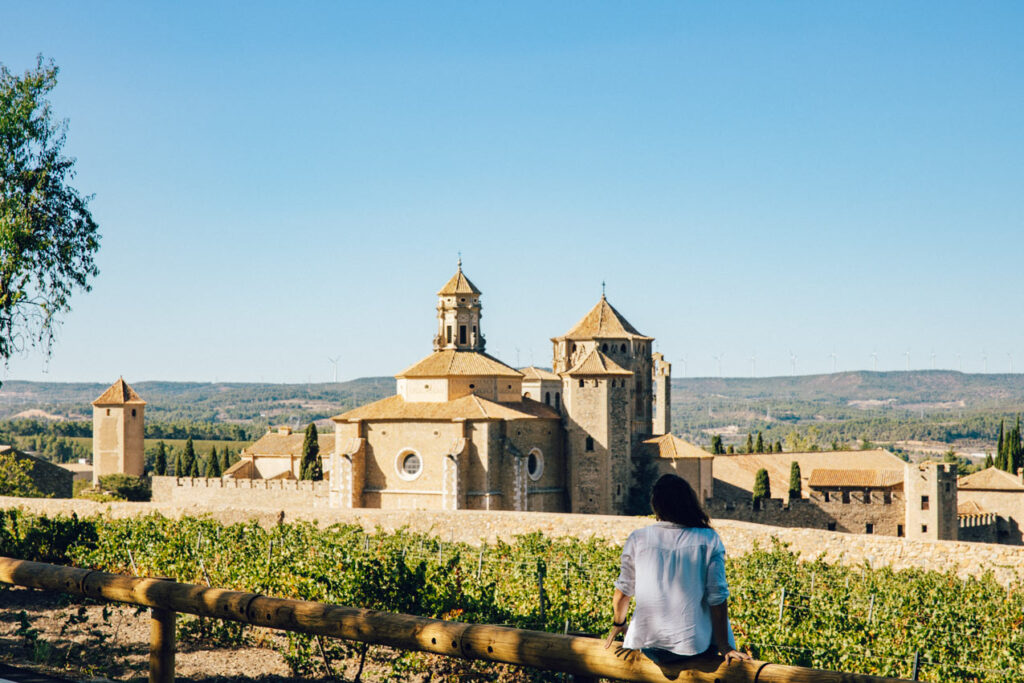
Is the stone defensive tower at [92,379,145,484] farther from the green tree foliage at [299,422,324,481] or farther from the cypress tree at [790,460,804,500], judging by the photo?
the cypress tree at [790,460,804,500]

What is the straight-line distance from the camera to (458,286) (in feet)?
140

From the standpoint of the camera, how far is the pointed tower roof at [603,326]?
43.2 meters

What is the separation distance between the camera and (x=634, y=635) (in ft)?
15.7

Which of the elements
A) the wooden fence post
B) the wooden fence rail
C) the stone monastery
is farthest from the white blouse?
the stone monastery

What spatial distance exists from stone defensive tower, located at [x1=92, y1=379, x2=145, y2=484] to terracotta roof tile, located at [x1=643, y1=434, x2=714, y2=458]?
3365 cm

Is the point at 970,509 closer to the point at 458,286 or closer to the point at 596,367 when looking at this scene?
the point at 596,367

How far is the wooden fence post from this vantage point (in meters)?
5.82

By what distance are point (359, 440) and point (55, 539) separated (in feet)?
74.6

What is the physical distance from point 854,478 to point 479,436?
21.3 meters

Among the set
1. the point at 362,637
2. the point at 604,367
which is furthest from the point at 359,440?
the point at 362,637

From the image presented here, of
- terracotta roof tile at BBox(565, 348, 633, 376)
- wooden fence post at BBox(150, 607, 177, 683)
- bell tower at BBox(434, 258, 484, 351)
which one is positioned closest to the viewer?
wooden fence post at BBox(150, 607, 177, 683)

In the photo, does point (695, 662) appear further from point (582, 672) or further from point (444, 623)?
point (444, 623)

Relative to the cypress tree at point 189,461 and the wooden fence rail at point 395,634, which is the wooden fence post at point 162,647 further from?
the cypress tree at point 189,461

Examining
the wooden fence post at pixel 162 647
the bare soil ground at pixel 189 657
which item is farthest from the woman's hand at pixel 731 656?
the bare soil ground at pixel 189 657
